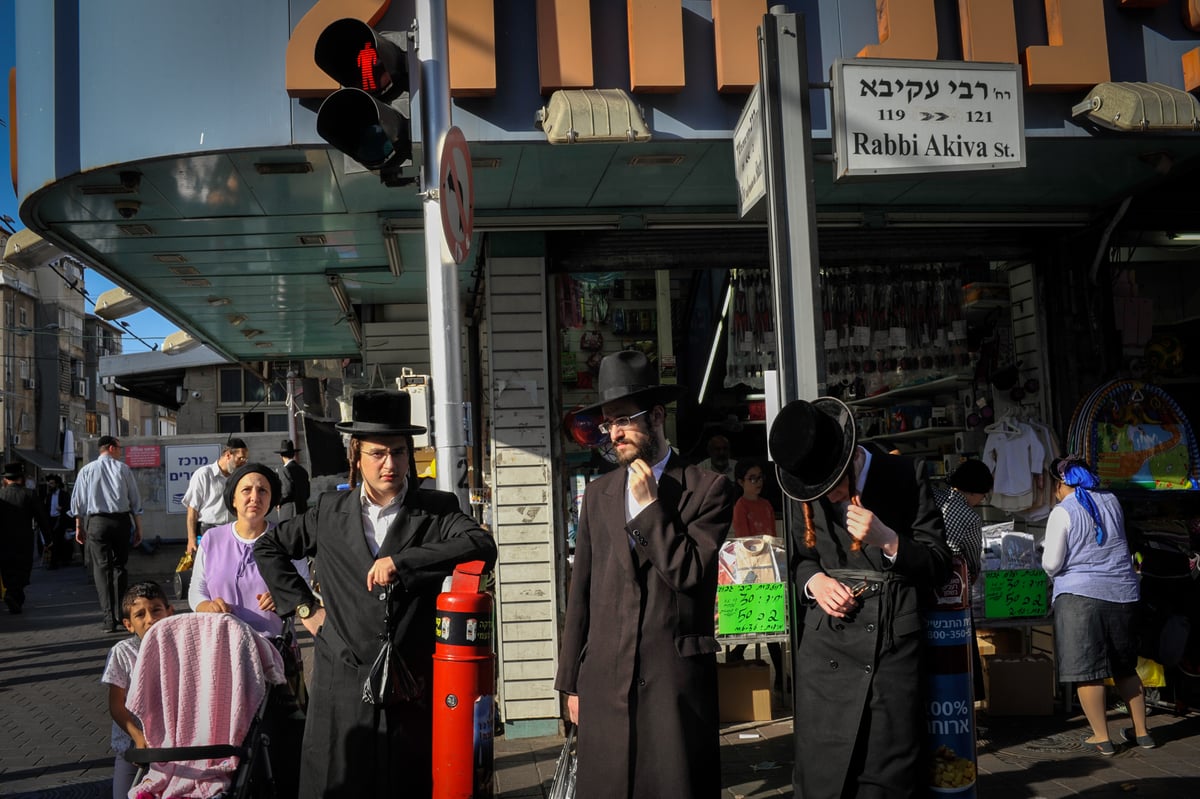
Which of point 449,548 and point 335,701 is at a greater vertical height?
point 449,548

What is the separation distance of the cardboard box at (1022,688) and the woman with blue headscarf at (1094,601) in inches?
28.8

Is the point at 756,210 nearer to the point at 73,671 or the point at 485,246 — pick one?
the point at 485,246

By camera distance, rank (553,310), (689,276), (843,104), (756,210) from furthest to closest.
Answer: (689,276) < (553,310) < (756,210) < (843,104)

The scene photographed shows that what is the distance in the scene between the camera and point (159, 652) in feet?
14.2

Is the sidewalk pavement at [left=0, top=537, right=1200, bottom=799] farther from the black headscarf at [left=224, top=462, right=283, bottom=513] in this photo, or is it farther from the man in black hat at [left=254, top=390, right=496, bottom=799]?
A: the man in black hat at [left=254, top=390, right=496, bottom=799]

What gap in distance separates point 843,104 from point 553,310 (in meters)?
4.19

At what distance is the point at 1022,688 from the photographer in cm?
757

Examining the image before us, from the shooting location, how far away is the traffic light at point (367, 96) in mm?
4508

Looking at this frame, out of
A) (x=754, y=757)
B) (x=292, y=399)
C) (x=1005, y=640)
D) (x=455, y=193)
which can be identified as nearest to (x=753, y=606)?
(x=754, y=757)

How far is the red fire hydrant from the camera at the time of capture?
3.77 metres

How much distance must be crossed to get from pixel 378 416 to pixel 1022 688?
5676 mm

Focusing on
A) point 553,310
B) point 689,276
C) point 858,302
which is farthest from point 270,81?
point 689,276

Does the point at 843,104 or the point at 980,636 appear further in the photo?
the point at 980,636

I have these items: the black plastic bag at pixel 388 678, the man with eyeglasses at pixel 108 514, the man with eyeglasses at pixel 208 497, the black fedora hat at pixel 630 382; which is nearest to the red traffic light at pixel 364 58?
the black fedora hat at pixel 630 382
